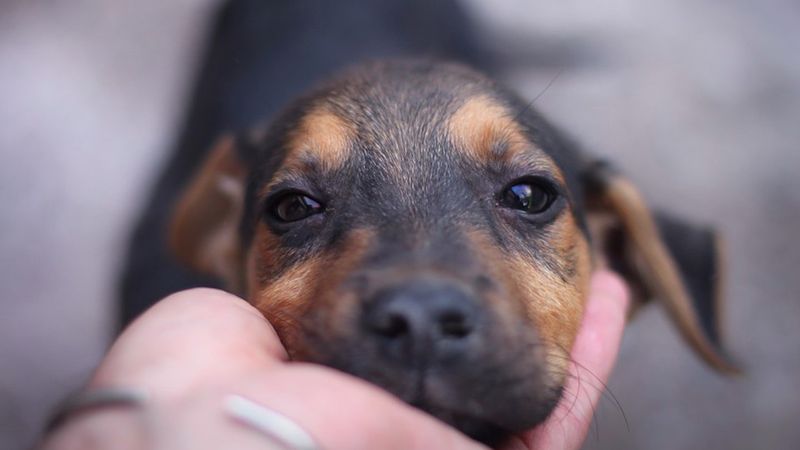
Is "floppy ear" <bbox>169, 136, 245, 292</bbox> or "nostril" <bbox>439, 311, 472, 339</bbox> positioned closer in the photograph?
"nostril" <bbox>439, 311, 472, 339</bbox>

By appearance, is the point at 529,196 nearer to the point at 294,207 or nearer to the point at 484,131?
the point at 484,131

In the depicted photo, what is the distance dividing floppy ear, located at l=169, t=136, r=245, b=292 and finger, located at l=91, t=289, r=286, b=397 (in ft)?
4.79

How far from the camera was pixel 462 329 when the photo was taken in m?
1.85

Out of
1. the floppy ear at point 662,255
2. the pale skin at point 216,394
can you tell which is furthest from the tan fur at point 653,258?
the pale skin at point 216,394

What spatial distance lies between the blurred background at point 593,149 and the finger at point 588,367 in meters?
2.02

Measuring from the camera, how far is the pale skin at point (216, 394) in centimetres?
153

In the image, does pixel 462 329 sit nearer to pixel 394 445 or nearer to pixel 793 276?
pixel 394 445

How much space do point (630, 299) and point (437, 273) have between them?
6.33 ft

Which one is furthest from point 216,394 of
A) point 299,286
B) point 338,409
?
point 299,286

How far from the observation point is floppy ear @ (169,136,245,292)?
3.52m

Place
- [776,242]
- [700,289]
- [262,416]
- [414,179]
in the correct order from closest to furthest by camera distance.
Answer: [262,416]
[414,179]
[700,289]
[776,242]

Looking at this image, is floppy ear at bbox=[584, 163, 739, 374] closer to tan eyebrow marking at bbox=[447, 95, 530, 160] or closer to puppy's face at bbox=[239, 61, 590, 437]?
puppy's face at bbox=[239, 61, 590, 437]

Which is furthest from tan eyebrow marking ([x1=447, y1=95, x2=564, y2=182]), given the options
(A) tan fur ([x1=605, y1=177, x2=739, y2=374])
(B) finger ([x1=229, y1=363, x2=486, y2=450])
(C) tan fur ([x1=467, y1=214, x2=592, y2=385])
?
(B) finger ([x1=229, y1=363, x2=486, y2=450])

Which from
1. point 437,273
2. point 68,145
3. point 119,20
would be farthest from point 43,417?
point 437,273
